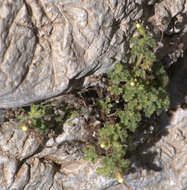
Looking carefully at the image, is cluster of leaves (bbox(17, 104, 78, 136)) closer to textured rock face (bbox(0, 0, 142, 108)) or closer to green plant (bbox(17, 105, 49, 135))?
green plant (bbox(17, 105, 49, 135))

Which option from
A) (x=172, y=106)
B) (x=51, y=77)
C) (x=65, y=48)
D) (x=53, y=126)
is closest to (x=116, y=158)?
(x=53, y=126)

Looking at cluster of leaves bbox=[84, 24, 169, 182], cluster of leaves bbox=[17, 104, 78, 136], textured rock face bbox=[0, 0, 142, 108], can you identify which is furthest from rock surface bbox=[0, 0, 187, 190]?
cluster of leaves bbox=[84, 24, 169, 182]

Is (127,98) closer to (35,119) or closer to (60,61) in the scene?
(60,61)

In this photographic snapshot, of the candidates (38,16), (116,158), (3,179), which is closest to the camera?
(38,16)

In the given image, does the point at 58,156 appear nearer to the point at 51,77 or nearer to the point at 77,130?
the point at 77,130

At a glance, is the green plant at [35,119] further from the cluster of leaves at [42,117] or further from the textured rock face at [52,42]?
the textured rock face at [52,42]

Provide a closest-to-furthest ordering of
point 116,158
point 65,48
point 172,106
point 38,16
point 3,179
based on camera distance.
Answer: point 38,16, point 65,48, point 116,158, point 3,179, point 172,106

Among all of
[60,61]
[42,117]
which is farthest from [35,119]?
[60,61]
